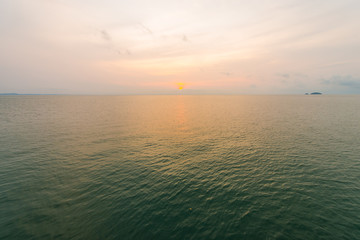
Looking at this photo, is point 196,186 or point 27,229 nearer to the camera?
point 27,229

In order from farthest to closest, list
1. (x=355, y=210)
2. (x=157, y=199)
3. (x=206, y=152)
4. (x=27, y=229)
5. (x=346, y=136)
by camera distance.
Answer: (x=346, y=136), (x=206, y=152), (x=157, y=199), (x=355, y=210), (x=27, y=229)

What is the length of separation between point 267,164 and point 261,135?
24231 mm

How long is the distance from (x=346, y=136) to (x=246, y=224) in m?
58.5

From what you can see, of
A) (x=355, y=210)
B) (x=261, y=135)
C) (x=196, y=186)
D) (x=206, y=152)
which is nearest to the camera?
(x=355, y=210)

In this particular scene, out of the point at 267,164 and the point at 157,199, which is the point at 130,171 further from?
the point at 267,164

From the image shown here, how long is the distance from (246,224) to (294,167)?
68.2 ft

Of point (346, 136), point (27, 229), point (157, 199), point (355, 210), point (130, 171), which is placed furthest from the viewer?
point (346, 136)

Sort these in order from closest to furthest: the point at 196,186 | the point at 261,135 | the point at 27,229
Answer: the point at 27,229 < the point at 196,186 < the point at 261,135

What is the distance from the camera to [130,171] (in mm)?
31531

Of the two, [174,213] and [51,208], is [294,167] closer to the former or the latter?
[174,213]

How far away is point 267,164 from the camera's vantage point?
33750 millimetres

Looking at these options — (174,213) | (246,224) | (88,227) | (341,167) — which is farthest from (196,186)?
(341,167)

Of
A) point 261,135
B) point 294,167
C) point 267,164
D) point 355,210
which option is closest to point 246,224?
point 355,210

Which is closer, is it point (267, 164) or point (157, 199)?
point (157, 199)
